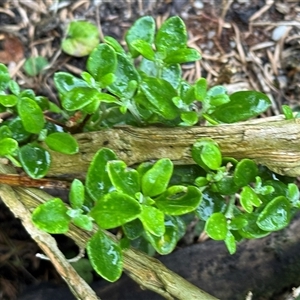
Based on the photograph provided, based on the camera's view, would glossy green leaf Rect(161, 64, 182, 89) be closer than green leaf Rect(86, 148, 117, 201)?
No

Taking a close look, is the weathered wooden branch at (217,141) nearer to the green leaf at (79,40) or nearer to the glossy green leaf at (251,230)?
the glossy green leaf at (251,230)

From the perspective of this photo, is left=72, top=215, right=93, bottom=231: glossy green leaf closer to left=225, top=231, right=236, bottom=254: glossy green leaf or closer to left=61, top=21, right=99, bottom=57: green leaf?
left=225, top=231, right=236, bottom=254: glossy green leaf

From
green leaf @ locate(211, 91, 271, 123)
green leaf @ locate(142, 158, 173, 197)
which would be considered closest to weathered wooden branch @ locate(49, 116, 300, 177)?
green leaf @ locate(211, 91, 271, 123)

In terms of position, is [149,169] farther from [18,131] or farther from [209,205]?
[18,131]

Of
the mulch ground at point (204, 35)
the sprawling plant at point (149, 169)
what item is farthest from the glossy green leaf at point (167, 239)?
the mulch ground at point (204, 35)

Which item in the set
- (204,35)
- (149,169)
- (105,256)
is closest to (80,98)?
(149,169)
